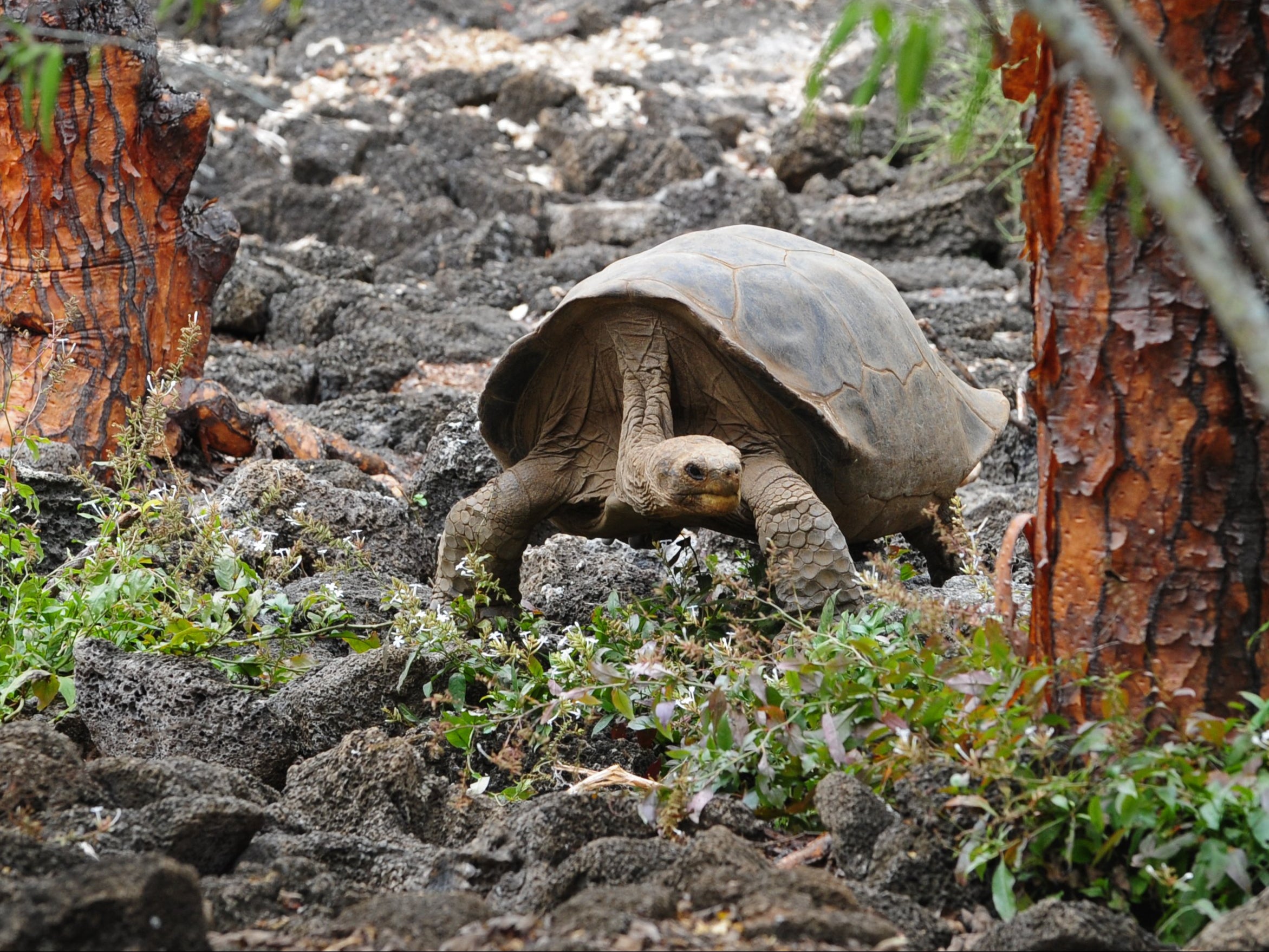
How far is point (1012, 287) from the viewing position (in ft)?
29.7

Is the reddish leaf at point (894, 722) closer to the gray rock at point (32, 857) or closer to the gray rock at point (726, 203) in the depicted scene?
the gray rock at point (32, 857)

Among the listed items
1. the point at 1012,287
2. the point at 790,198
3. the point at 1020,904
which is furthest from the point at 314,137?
the point at 1020,904

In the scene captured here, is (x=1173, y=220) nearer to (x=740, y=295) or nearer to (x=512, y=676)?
(x=512, y=676)

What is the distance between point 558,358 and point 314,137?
345 inches

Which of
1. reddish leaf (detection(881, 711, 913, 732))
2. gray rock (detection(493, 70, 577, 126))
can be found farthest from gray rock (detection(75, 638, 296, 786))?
gray rock (detection(493, 70, 577, 126))

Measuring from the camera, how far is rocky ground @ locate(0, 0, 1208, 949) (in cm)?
151

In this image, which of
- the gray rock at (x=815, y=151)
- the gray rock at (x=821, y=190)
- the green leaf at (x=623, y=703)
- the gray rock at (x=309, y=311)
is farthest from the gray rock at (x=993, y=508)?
the gray rock at (x=815, y=151)

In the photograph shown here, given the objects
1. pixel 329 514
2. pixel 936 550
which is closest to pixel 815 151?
pixel 936 550

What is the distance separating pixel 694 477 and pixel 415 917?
5.20 feet

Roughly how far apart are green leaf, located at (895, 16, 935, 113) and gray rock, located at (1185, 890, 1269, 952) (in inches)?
39.0

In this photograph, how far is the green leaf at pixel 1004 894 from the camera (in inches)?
65.0

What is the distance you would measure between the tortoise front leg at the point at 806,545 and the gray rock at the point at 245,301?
18.2 feet

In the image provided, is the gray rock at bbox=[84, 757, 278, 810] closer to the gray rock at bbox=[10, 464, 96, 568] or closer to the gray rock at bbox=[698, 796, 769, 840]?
the gray rock at bbox=[698, 796, 769, 840]

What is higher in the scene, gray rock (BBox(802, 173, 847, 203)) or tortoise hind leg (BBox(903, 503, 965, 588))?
gray rock (BBox(802, 173, 847, 203))
